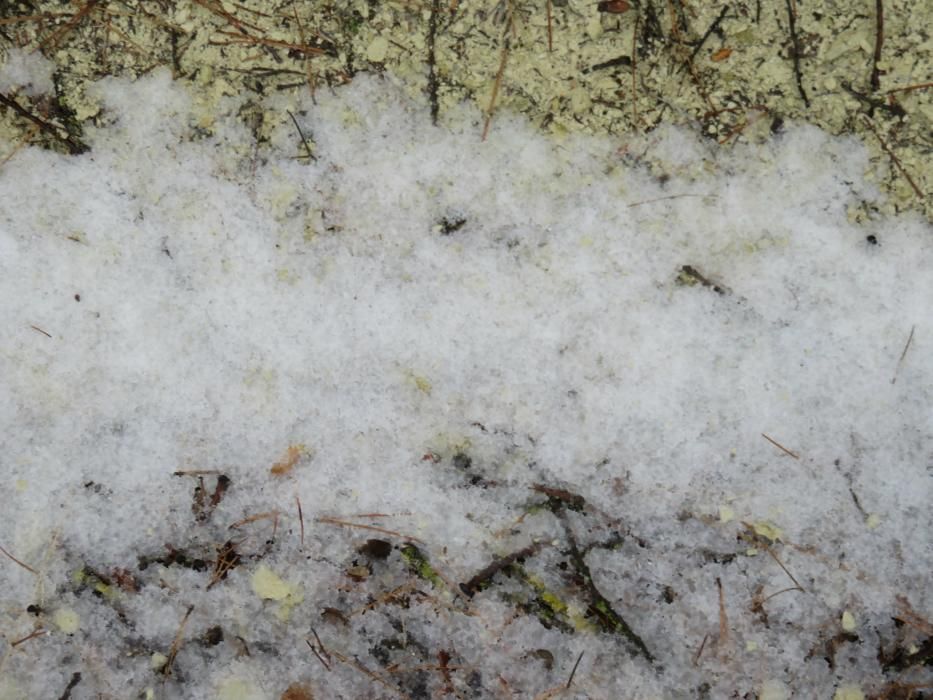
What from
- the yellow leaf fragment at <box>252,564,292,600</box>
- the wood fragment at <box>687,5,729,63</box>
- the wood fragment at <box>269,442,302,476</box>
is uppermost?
the wood fragment at <box>687,5,729,63</box>

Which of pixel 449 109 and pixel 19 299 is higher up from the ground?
pixel 449 109

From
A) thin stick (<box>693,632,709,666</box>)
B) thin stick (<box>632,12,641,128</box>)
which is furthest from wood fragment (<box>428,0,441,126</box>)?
thin stick (<box>693,632,709,666</box>)

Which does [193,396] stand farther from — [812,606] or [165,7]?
[812,606]

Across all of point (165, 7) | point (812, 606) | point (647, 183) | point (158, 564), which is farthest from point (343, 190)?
point (812, 606)

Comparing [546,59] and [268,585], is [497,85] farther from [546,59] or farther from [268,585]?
[268,585]

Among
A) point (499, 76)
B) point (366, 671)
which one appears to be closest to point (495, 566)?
point (366, 671)

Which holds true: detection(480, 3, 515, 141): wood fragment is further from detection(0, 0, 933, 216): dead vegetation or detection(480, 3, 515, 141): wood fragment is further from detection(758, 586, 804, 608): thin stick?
detection(758, 586, 804, 608): thin stick

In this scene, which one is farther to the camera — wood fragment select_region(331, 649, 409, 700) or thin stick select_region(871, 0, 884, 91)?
wood fragment select_region(331, 649, 409, 700)
